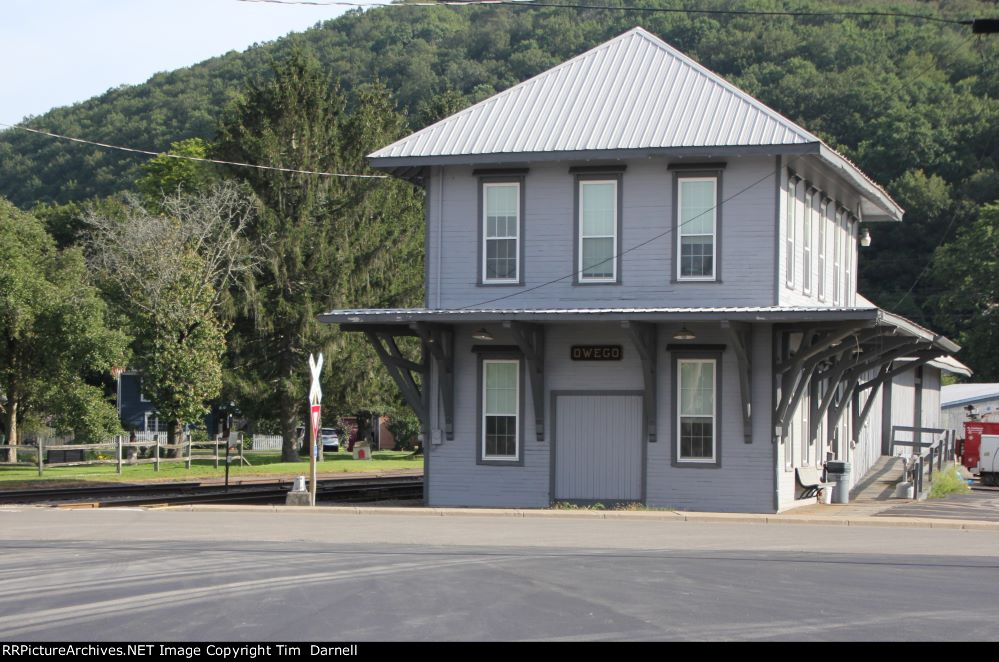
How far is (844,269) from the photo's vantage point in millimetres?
31219

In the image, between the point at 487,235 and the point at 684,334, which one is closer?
the point at 684,334

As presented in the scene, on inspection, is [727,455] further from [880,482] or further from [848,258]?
[848,258]

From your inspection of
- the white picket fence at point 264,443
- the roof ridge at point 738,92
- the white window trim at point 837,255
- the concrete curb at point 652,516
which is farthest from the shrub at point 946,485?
the white picket fence at point 264,443

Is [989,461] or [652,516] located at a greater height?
[989,461]

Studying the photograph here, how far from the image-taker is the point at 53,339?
145 ft

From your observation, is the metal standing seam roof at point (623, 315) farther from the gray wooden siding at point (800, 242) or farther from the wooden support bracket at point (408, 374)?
the gray wooden siding at point (800, 242)

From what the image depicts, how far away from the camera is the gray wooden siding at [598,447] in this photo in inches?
973

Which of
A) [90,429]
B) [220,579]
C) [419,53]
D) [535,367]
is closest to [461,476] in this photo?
[535,367]

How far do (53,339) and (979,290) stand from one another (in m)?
46.8

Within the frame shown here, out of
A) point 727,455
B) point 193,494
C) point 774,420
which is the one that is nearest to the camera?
point 774,420

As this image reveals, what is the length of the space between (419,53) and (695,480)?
274 feet

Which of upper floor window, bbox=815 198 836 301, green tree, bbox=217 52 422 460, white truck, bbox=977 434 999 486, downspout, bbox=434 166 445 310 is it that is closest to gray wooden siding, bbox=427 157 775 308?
downspout, bbox=434 166 445 310

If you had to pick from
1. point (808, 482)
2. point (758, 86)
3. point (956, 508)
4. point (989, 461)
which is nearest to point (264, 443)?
point (758, 86)

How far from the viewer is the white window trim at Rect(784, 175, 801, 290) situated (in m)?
24.6
